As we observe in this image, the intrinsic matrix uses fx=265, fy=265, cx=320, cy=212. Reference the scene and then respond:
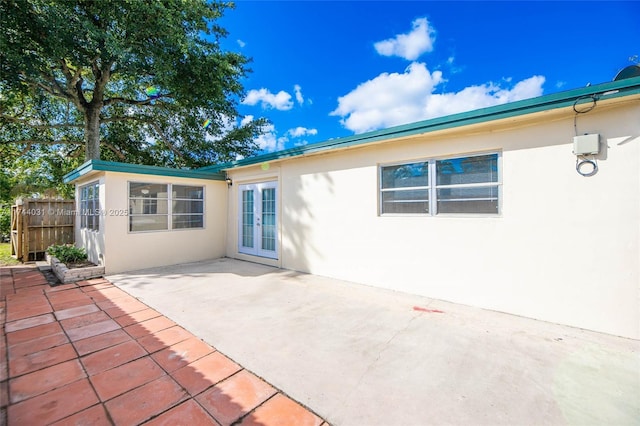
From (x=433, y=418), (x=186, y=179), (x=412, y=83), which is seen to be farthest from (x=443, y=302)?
(x=412, y=83)

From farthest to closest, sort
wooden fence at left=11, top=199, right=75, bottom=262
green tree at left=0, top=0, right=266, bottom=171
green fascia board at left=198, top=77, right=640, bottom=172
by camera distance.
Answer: green tree at left=0, top=0, right=266, bottom=171
wooden fence at left=11, top=199, right=75, bottom=262
green fascia board at left=198, top=77, right=640, bottom=172

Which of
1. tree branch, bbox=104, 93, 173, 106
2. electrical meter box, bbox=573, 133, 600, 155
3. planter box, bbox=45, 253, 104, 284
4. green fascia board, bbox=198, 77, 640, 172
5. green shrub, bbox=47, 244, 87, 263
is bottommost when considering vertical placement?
→ planter box, bbox=45, 253, 104, 284

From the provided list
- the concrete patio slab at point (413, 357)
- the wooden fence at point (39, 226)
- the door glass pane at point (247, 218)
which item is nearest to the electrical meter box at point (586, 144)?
the concrete patio slab at point (413, 357)

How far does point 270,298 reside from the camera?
4.27 m

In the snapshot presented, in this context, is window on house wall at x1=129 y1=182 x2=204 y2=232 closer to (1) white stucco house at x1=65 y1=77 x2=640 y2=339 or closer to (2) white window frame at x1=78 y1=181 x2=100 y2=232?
(1) white stucco house at x1=65 y1=77 x2=640 y2=339

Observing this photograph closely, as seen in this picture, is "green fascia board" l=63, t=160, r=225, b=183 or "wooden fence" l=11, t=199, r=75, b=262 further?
"wooden fence" l=11, t=199, r=75, b=262

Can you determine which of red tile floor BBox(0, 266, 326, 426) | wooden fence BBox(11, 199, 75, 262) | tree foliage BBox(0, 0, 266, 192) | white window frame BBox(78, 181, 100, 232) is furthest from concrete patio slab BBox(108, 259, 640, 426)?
tree foliage BBox(0, 0, 266, 192)

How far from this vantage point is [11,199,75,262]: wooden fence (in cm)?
718

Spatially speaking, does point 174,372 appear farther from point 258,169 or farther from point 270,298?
point 258,169

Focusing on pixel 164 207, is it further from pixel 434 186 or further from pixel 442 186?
pixel 442 186

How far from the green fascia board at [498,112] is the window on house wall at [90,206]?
17.7ft

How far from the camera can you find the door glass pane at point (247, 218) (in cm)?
743

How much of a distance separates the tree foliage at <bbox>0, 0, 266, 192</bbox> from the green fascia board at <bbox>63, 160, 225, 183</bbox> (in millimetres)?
3851

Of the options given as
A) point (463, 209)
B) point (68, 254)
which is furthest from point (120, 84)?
point (463, 209)
